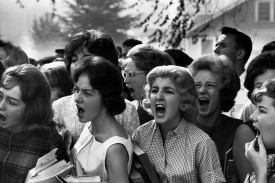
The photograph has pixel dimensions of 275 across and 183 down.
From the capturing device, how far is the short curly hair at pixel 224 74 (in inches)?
210

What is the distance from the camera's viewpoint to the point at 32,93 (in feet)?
15.8

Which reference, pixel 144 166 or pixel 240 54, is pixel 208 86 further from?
pixel 240 54

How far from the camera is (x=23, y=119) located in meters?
4.84

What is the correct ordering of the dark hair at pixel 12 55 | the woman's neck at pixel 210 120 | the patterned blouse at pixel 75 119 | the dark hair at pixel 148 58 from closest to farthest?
the patterned blouse at pixel 75 119
the woman's neck at pixel 210 120
the dark hair at pixel 148 58
the dark hair at pixel 12 55

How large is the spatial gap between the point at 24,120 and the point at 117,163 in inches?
36.3

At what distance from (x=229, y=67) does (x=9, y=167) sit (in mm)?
1964

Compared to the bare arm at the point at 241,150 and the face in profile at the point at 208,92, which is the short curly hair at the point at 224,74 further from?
the bare arm at the point at 241,150

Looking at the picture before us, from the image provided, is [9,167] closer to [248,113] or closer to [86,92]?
[86,92]

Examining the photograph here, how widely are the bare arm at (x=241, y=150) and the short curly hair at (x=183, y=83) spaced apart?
1.39 feet

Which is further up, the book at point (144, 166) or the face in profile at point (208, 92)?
the face in profile at point (208, 92)

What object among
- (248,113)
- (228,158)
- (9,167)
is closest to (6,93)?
(9,167)

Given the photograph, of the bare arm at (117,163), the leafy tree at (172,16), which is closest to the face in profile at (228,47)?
the leafy tree at (172,16)

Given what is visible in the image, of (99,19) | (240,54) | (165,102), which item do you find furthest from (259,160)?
(99,19)

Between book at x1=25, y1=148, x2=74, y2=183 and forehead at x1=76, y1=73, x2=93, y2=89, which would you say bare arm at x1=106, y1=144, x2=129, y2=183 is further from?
forehead at x1=76, y1=73, x2=93, y2=89
